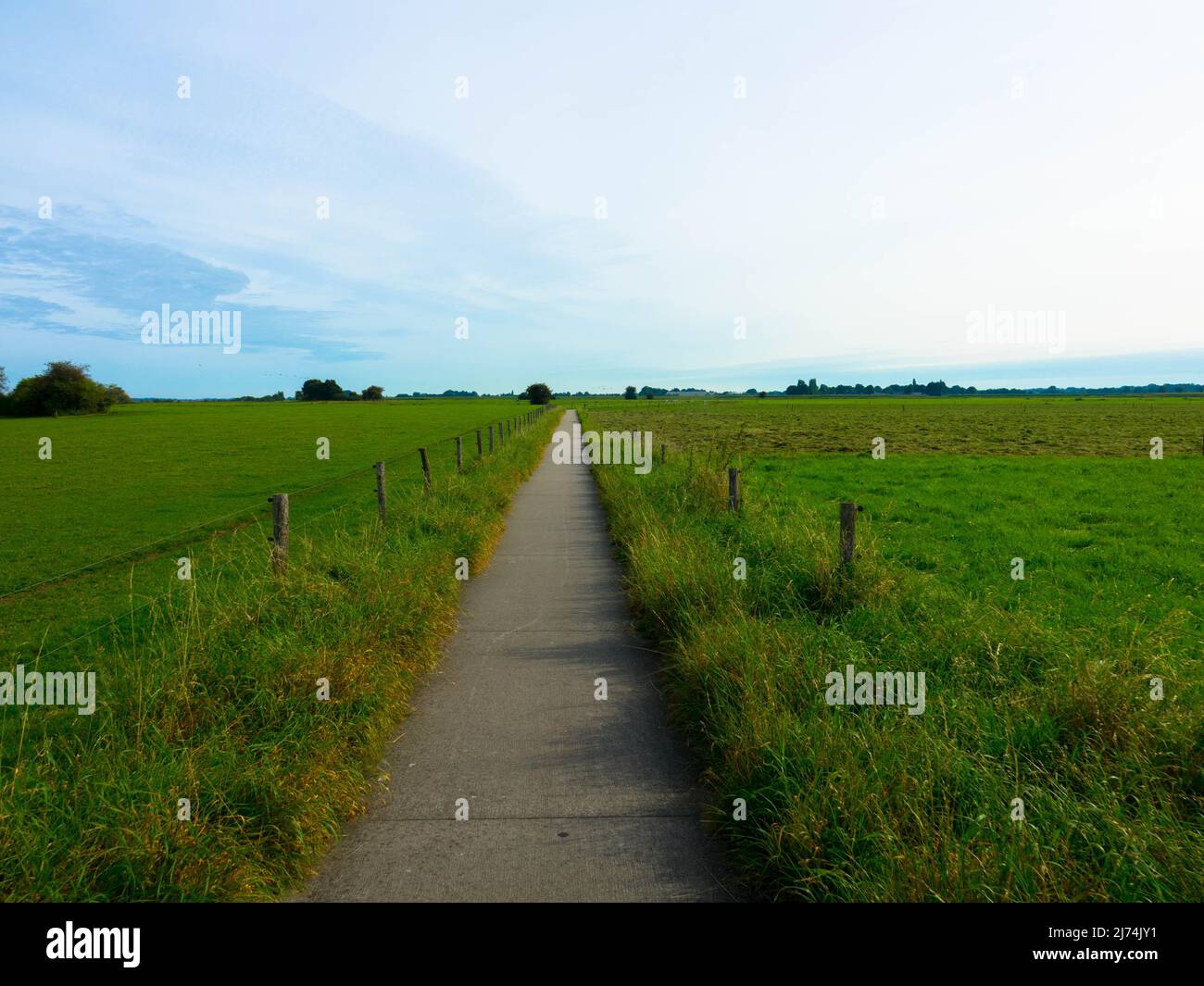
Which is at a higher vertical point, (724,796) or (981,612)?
(981,612)

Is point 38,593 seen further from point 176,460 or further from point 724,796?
point 176,460

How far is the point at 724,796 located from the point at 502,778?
1411mm

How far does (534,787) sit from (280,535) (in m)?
3.96

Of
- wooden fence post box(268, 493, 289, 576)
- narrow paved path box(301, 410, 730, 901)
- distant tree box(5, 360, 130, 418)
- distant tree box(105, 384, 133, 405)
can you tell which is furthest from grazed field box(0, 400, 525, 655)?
distant tree box(105, 384, 133, 405)

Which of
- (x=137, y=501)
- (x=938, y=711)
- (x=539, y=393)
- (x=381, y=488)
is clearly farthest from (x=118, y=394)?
(x=938, y=711)

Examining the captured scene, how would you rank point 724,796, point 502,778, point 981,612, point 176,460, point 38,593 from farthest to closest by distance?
point 176,460 < point 38,593 < point 981,612 < point 502,778 < point 724,796

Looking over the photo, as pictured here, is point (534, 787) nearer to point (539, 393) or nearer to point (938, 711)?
point (938, 711)

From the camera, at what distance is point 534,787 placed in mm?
4016

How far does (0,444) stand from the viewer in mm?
41469

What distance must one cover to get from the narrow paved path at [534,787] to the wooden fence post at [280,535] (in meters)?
1.82

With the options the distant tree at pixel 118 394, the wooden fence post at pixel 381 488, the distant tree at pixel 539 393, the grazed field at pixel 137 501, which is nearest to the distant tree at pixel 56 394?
the distant tree at pixel 118 394

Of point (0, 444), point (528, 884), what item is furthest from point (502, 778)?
point (0, 444)

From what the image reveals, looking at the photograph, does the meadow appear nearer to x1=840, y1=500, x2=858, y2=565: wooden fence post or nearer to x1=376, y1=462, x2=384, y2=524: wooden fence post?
x1=840, y1=500, x2=858, y2=565: wooden fence post

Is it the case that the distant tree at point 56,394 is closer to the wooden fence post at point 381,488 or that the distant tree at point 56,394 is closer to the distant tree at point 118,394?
the distant tree at point 118,394
